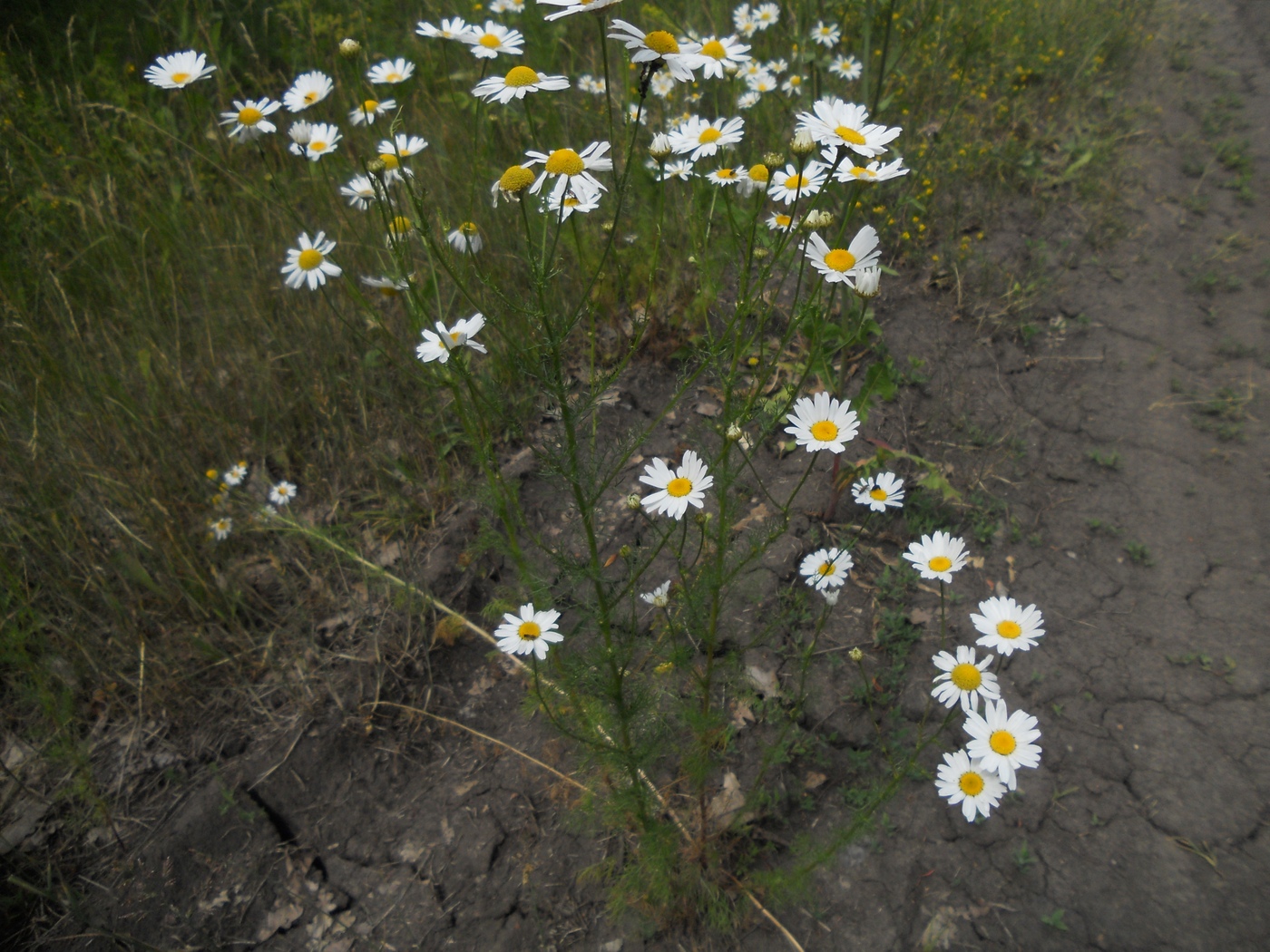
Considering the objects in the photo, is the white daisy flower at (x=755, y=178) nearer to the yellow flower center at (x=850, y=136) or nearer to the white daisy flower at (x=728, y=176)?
the white daisy flower at (x=728, y=176)

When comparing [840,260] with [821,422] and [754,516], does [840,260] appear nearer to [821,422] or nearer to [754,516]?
[821,422]

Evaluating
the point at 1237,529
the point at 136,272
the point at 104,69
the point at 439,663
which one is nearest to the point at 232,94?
the point at 104,69

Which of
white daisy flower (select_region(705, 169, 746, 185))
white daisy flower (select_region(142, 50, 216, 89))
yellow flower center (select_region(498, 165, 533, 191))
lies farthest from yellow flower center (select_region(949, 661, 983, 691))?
white daisy flower (select_region(142, 50, 216, 89))

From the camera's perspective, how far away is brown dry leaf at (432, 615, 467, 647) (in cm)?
211

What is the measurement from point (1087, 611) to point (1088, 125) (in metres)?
2.98

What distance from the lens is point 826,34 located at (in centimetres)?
320

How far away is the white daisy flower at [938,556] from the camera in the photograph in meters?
1.53

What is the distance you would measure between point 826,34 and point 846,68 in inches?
7.0

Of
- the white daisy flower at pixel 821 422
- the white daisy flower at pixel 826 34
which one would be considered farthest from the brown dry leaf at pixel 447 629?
the white daisy flower at pixel 826 34

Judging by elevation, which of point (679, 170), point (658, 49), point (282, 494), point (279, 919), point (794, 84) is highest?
point (658, 49)

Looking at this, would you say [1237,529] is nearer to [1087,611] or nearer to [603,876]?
[1087,611]

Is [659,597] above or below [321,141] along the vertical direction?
below

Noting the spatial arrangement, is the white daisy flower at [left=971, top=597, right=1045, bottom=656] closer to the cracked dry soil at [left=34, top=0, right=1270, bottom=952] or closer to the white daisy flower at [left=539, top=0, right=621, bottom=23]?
the cracked dry soil at [left=34, top=0, right=1270, bottom=952]

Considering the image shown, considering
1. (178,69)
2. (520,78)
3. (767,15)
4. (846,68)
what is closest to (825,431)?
(520,78)
